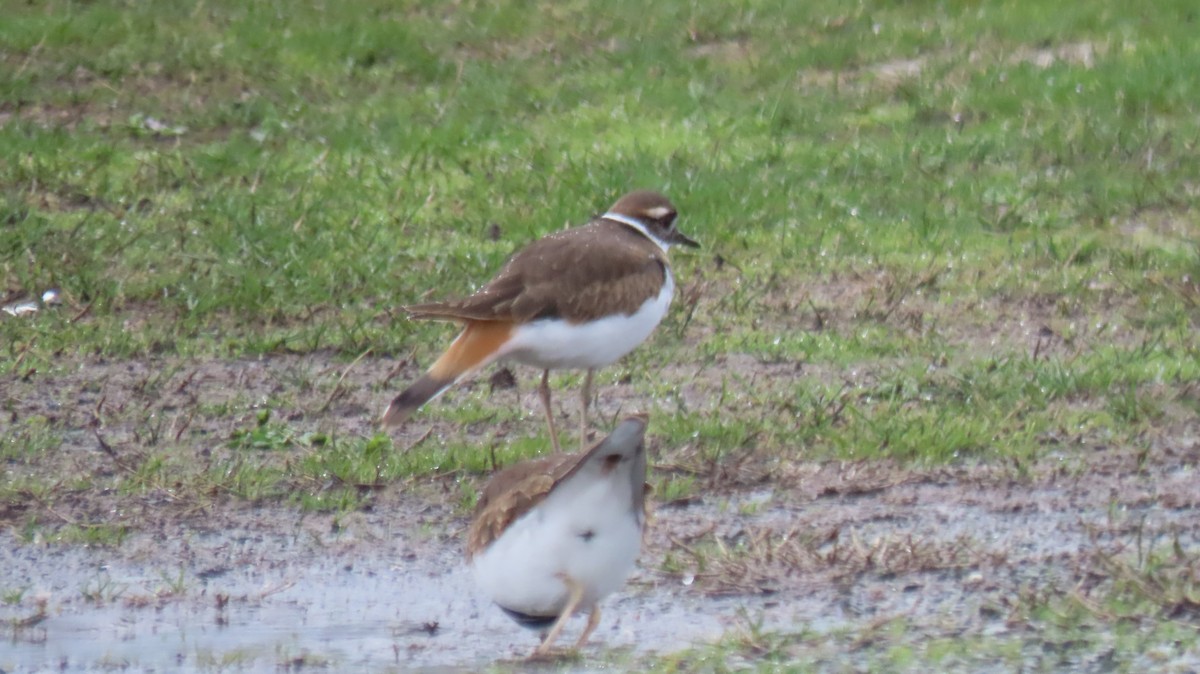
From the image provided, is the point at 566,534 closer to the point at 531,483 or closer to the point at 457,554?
the point at 531,483

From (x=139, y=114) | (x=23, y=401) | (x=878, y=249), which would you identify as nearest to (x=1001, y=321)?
(x=878, y=249)

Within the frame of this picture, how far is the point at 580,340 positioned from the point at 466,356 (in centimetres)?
44

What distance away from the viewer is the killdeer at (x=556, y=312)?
731cm

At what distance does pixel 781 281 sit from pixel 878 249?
25.5 inches

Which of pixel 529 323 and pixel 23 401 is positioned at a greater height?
pixel 529 323

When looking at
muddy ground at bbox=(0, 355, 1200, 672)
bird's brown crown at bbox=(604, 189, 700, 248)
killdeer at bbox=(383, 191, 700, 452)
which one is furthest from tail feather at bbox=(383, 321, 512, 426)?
bird's brown crown at bbox=(604, 189, 700, 248)

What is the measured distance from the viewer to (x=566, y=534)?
537cm

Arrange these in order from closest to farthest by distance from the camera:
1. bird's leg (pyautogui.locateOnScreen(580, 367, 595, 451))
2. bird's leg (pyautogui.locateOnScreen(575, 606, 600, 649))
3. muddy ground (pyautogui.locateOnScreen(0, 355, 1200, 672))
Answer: bird's leg (pyautogui.locateOnScreen(575, 606, 600, 649)) < muddy ground (pyautogui.locateOnScreen(0, 355, 1200, 672)) < bird's leg (pyautogui.locateOnScreen(580, 367, 595, 451))

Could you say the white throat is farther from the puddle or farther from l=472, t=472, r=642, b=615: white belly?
l=472, t=472, r=642, b=615: white belly

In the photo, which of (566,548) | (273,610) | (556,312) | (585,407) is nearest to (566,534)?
(566,548)

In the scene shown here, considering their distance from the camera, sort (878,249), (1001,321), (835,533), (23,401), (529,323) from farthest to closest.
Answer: (878,249) → (1001,321) → (23,401) → (529,323) → (835,533)

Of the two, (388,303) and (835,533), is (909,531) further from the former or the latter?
(388,303)

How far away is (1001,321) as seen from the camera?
9.31 meters

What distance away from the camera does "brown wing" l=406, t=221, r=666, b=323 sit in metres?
7.36
